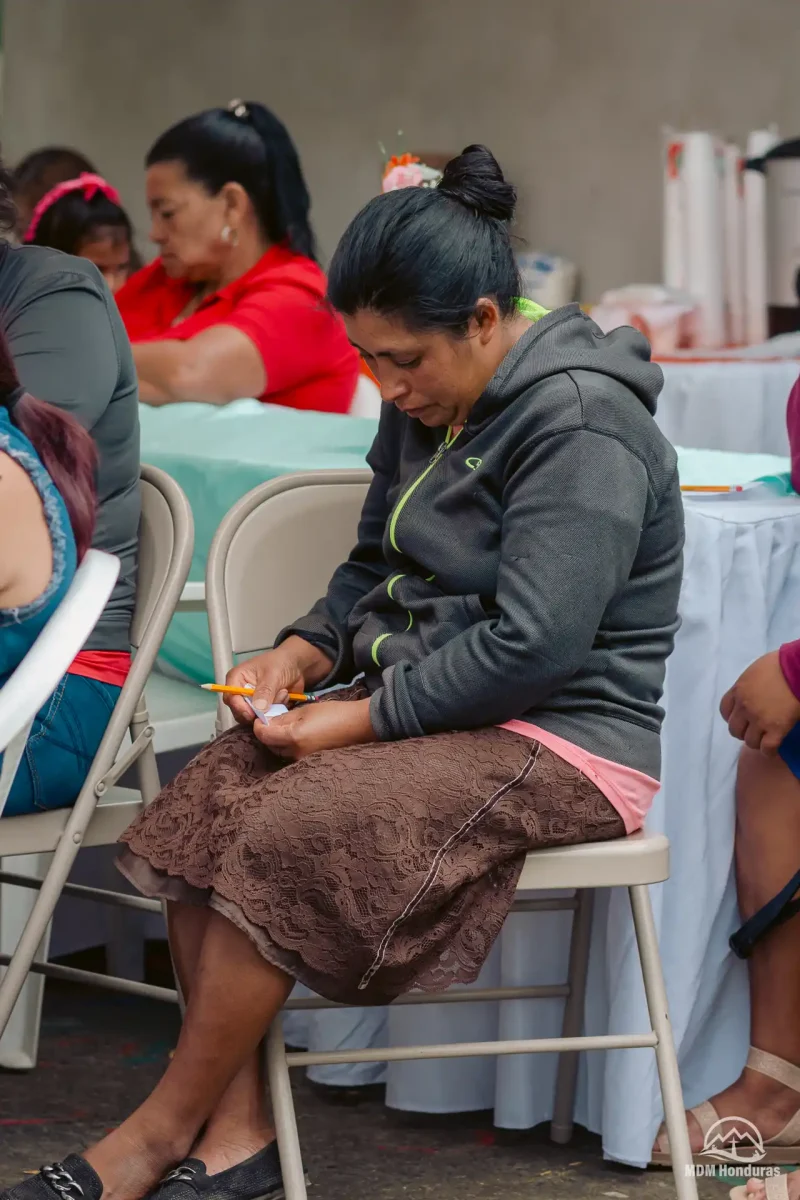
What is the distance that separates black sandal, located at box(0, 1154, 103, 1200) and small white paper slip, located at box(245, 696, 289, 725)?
18.6 inches

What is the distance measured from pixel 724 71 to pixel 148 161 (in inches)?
92.5

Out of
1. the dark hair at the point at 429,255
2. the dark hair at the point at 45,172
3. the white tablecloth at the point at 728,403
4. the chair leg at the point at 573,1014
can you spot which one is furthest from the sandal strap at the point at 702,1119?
the dark hair at the point at 45,172

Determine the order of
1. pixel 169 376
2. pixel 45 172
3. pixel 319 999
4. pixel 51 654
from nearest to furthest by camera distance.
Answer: pixel 51 654 < pixel 319 999 < pixel 169 376 < pixel 45 172

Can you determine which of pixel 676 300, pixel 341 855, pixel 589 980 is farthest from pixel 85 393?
pixel 676 300

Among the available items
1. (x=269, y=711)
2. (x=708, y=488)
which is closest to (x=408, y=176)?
(x=708, y=488)

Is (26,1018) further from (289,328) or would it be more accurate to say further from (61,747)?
(289,328)

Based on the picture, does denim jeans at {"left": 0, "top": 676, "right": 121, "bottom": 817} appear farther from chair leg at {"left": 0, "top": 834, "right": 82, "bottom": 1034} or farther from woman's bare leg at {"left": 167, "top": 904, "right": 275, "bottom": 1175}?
woman's bare leg at {"left": 167, "top": 904, "right": 275, "bottom": 1175}

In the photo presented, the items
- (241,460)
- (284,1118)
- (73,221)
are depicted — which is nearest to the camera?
(284,1118)

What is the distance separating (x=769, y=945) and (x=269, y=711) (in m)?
0.69

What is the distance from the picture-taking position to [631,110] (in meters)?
4.91

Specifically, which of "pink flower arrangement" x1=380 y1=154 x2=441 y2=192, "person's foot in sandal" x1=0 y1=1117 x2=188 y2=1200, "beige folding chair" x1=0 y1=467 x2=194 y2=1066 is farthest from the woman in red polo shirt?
"person's foot in sandal" x1=0 y1=1117 x2=188 y2=1200

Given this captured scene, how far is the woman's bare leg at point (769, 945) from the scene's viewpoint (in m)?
1.80

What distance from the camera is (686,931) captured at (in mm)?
1813

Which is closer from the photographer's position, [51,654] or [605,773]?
[51,654]
